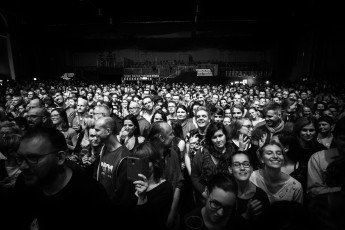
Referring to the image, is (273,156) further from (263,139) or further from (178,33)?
(178,33)

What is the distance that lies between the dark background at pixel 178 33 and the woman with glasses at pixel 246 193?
41.0ft

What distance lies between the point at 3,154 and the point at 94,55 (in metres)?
24.8

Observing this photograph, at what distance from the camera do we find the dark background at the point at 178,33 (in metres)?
12.7

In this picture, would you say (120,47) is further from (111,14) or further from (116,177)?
(116,177)

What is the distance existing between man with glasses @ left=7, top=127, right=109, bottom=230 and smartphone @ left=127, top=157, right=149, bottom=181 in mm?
236

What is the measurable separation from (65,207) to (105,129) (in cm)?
104

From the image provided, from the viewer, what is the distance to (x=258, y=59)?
23.8 meters

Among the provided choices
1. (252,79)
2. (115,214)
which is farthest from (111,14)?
(115,214)

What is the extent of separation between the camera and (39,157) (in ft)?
4.34

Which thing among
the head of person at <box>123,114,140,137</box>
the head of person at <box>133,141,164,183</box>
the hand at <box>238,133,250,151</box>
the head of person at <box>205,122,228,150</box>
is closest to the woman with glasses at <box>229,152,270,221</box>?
the head of person at <box>205,122,228,150</box>

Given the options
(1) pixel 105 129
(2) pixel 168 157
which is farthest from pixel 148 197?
(1) pixel 105 129

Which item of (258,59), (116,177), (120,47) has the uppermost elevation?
(120,47)

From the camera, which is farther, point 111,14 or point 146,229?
point 111,14

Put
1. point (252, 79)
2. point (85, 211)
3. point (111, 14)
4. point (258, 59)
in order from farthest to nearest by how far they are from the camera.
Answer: point (258, 59), point (252, 79), point (111, 14), point (85, 211)
